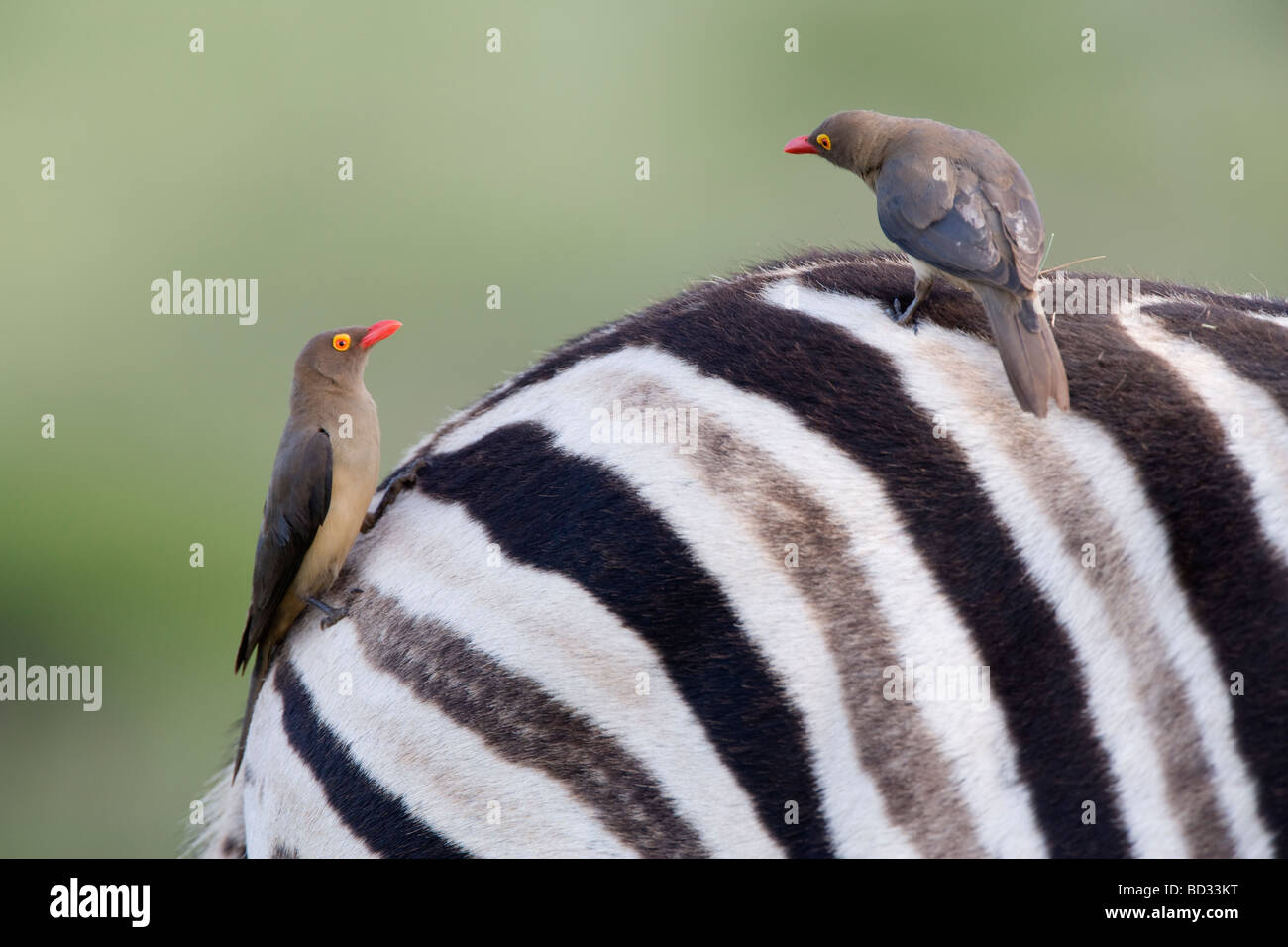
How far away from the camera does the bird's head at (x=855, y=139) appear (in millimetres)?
2861

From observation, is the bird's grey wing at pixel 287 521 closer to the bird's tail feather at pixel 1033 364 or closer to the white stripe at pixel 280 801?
the white stripe at pixel 280 801

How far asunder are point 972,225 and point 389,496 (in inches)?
47.2

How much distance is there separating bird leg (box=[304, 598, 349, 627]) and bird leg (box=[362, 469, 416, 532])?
0.20m

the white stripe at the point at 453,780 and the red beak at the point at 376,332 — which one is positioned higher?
the red beak at the point at 376,332

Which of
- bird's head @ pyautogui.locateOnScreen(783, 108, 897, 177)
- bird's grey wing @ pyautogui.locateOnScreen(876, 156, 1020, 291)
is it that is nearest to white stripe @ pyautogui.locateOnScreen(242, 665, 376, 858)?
bird's grey wing @ pyautogui.locateOnScreen(876, 156, 1020, 291)

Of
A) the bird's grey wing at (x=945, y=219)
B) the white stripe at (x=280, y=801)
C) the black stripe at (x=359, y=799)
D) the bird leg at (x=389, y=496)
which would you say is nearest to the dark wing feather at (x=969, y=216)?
the bird's grey wing at (x=945, y=219)

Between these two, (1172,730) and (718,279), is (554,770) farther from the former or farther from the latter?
(718,279)

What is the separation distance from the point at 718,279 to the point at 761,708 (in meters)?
0.99

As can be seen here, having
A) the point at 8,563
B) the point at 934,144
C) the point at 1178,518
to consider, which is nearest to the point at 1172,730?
the point at 1178,518

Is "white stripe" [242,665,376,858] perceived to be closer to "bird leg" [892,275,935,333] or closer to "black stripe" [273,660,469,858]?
"black stripe" [273,660,469,858]

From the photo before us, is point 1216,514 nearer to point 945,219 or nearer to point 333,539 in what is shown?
point 945,219
